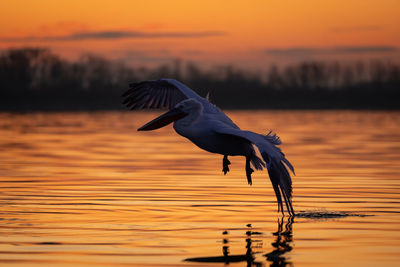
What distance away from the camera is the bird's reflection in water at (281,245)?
895 cm

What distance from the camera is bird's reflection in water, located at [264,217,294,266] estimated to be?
29.4 ft

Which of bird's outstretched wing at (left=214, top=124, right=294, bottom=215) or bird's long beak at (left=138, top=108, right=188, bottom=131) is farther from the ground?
bird's long beak at (left=138, top=108, right=188, bottom=131)

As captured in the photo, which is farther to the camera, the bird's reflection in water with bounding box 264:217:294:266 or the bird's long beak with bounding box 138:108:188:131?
the bird's long beak with bounding box 138:108:188:131

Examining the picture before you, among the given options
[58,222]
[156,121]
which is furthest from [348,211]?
[58,222]

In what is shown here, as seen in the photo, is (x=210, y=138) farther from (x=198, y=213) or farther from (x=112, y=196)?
(x=112, y=196)

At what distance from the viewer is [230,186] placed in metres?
16.1

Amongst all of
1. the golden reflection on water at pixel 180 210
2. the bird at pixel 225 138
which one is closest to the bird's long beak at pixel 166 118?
the bird at pixel 225 138

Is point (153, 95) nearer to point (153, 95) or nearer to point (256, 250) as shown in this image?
point (153, 95)

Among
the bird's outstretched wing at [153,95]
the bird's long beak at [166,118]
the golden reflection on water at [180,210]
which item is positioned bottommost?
the golden reflection on water at [180,210]

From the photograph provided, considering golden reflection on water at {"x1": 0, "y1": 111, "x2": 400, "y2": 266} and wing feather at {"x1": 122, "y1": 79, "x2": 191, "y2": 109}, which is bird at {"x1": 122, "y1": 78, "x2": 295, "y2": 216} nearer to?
golden reflection on water at {"x1": 0, "y1": 111, "x2": 400, "y2": 266}

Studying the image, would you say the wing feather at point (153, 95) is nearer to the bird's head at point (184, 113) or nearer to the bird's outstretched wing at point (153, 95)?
the bird's outstretched wing at point (153, 95)

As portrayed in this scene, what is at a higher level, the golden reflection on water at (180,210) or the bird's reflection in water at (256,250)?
the bird's reflection in water at (256,250)

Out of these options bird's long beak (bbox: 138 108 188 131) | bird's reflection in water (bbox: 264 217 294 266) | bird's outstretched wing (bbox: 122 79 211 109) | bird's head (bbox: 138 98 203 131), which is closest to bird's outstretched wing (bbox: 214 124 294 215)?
bird's reflection in water (bbox: 264 217 294 266)

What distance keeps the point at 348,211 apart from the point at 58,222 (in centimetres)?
420
